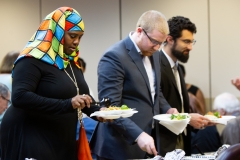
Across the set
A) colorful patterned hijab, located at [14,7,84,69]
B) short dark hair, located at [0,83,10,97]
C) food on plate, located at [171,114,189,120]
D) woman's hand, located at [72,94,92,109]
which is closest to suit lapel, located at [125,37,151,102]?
food on plate, located at [171,114,189,120]

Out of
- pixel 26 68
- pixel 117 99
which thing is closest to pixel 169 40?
pixel 117 99

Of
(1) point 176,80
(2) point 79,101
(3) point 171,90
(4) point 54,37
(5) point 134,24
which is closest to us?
(2) point 79,101

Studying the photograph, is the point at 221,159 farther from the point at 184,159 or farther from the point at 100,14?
the point at 100,14

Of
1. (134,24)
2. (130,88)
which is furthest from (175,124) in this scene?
(134,24)

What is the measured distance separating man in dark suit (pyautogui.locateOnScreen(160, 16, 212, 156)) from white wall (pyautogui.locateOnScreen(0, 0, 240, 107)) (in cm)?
207

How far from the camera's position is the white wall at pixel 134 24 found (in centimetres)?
502

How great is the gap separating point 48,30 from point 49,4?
3.05 metres

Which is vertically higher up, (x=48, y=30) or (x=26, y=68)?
(x=48, y=30)

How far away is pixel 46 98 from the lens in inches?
78.0

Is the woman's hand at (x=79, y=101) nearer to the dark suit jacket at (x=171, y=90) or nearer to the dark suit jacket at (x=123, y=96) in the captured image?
the dark suit jacket at (x=123, y=96)

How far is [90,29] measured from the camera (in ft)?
16.9

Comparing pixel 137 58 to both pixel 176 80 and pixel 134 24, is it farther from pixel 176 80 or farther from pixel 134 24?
pixel 134 24

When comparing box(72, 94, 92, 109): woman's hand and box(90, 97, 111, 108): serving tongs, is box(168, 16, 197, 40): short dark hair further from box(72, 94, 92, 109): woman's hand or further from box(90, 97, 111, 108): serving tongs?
box(72, 94, 92, 109): woman's hand

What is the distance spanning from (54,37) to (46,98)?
0.93 ft
